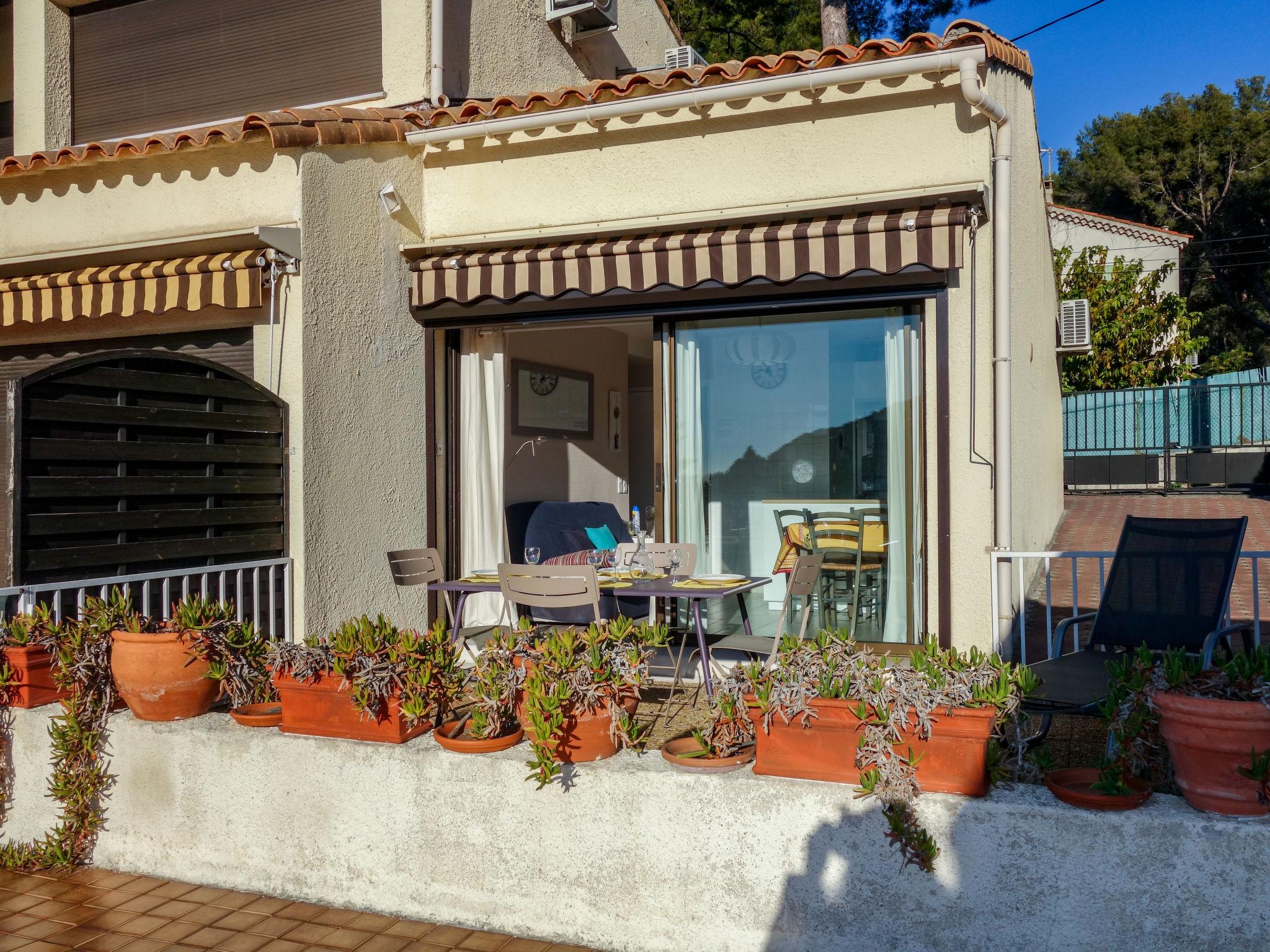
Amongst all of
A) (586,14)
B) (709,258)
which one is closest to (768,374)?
(709,258)

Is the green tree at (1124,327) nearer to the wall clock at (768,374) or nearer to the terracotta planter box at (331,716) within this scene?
the wall clock at (768,374)

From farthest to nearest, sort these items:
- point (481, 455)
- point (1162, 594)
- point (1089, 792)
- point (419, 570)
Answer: point (481, 455), point (419, 570), point (1162, 594), point (1089, 792)

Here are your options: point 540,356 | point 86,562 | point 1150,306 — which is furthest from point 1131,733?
point 1150,306

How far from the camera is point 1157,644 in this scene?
4688 millimetres

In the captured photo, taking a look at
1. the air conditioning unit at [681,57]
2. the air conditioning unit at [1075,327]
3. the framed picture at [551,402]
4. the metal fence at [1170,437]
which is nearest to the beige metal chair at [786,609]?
the framed picture at [551,402]

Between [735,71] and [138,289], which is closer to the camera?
[735,71]

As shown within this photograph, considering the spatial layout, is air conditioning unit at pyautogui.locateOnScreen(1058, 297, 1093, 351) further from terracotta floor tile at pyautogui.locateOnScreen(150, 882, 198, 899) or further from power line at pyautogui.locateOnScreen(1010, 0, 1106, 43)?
terracotta floor tile at pyautogui.locateOnScreen(150, 882, 198, 899)

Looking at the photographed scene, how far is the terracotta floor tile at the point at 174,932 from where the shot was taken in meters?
3.35

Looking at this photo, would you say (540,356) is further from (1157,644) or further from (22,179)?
(1157,644)

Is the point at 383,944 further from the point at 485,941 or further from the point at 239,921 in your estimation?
the point at 239,921

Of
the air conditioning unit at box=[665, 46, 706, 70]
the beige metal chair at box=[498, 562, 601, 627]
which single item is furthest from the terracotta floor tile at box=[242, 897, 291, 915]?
the air conditioning unit at box=[665, 46, 706, 70]

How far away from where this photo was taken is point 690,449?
21.4ft

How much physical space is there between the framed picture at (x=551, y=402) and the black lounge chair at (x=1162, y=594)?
5020mm

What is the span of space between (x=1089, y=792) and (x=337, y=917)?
2.46 metres
